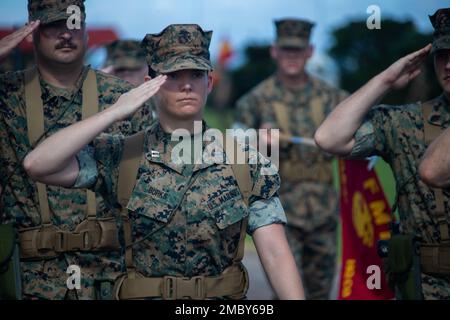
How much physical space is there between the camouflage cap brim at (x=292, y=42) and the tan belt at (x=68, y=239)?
4242 mm

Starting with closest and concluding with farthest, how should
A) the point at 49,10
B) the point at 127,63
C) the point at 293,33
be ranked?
the point at 49,10, the point at 127,63, the point at 293,33

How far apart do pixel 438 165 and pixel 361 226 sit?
319 cm

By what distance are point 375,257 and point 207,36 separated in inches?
106

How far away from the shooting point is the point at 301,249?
30.8ft

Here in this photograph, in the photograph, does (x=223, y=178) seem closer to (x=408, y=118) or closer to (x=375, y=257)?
(x=408, y=118)

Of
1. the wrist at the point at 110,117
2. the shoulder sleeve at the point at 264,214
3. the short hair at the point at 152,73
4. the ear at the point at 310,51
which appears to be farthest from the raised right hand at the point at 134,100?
the ear at the point at 310,51

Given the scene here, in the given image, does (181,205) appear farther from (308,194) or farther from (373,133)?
(308,194)

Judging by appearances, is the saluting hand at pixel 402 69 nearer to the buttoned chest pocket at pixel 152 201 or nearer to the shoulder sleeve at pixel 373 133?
the shoulder sleeve at pixel 373 133

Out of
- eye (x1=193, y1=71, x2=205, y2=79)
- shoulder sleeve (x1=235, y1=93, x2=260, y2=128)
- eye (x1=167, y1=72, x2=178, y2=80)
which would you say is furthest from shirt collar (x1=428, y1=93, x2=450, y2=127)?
shoulder sleeve (x1=235, y1=93, x2=260, y2=128)

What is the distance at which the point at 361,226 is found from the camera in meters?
7.49

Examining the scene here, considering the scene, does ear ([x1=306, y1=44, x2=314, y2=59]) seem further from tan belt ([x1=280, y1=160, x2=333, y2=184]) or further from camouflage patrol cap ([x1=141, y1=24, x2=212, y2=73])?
camouflage patrol cap ([x1=141, y1=24, x2=212, y2=73])

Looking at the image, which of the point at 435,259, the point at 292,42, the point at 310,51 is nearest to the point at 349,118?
the point at 435,259

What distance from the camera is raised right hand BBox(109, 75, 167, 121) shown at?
4.73m
